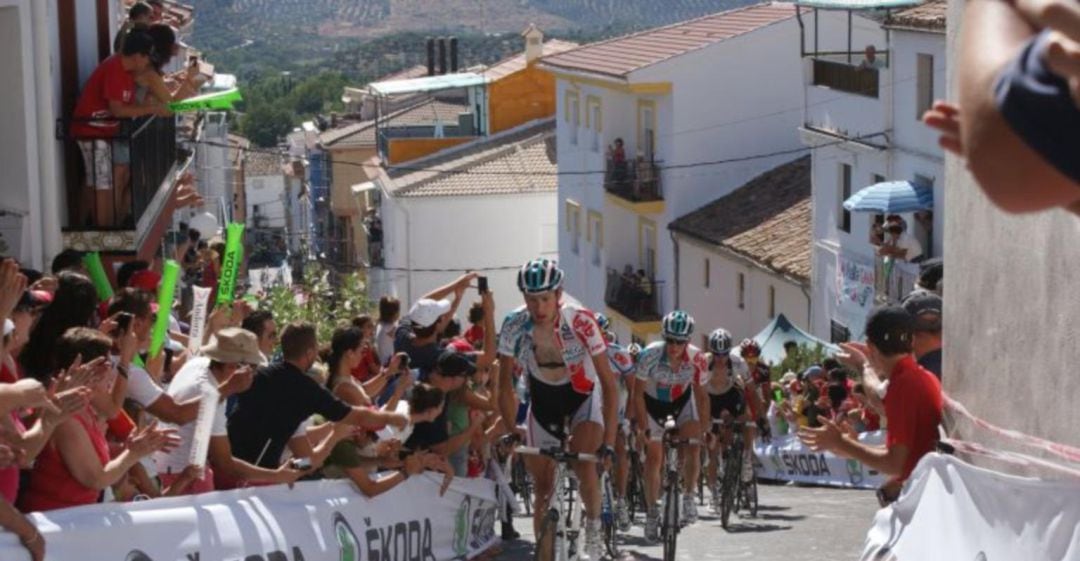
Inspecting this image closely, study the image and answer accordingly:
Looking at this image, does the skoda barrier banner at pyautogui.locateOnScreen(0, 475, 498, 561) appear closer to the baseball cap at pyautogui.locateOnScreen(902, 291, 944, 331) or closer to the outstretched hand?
the outstretched hand

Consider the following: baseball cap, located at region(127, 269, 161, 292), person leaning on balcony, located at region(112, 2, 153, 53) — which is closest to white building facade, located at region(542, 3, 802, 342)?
person leaning on balcony, located at region(112, 2, 153, 53)

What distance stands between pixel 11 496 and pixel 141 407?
6.46 ft

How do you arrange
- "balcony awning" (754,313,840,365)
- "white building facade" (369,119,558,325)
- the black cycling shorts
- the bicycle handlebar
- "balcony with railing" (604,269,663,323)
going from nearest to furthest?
1. the bicycle handlebar
2. the black cycling shorts
3. "balcony awning" (754,313,840,365)
4. "balcony with railing" (604,269,663,323)
5. "white building facade" (369,119,558,325)

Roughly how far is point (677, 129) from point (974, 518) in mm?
47903

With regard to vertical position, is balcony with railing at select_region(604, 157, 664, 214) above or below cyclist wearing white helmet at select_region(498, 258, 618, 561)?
below

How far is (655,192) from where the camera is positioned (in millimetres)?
56906

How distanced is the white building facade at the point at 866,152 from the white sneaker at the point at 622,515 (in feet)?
66.4

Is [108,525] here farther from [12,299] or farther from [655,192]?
[655,192]

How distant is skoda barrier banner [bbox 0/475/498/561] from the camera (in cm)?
914

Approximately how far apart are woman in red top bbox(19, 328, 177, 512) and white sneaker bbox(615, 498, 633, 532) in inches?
258

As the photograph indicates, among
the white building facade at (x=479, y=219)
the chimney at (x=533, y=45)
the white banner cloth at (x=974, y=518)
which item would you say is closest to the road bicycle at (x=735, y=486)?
the white banner cloth at (x=974, y=518)

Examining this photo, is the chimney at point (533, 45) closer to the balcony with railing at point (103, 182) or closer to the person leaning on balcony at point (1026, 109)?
the balcony with railing at point (103, 182)

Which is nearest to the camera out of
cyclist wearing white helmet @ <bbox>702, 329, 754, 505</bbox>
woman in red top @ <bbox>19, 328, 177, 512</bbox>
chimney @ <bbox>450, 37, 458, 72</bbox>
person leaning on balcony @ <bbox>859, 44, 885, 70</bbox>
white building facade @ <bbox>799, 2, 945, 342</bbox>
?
woman in red top @ <bbox>19, 328, 177, 512</bbox>

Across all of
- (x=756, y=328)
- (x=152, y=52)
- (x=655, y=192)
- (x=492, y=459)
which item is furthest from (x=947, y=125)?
(x=655, y=192)
